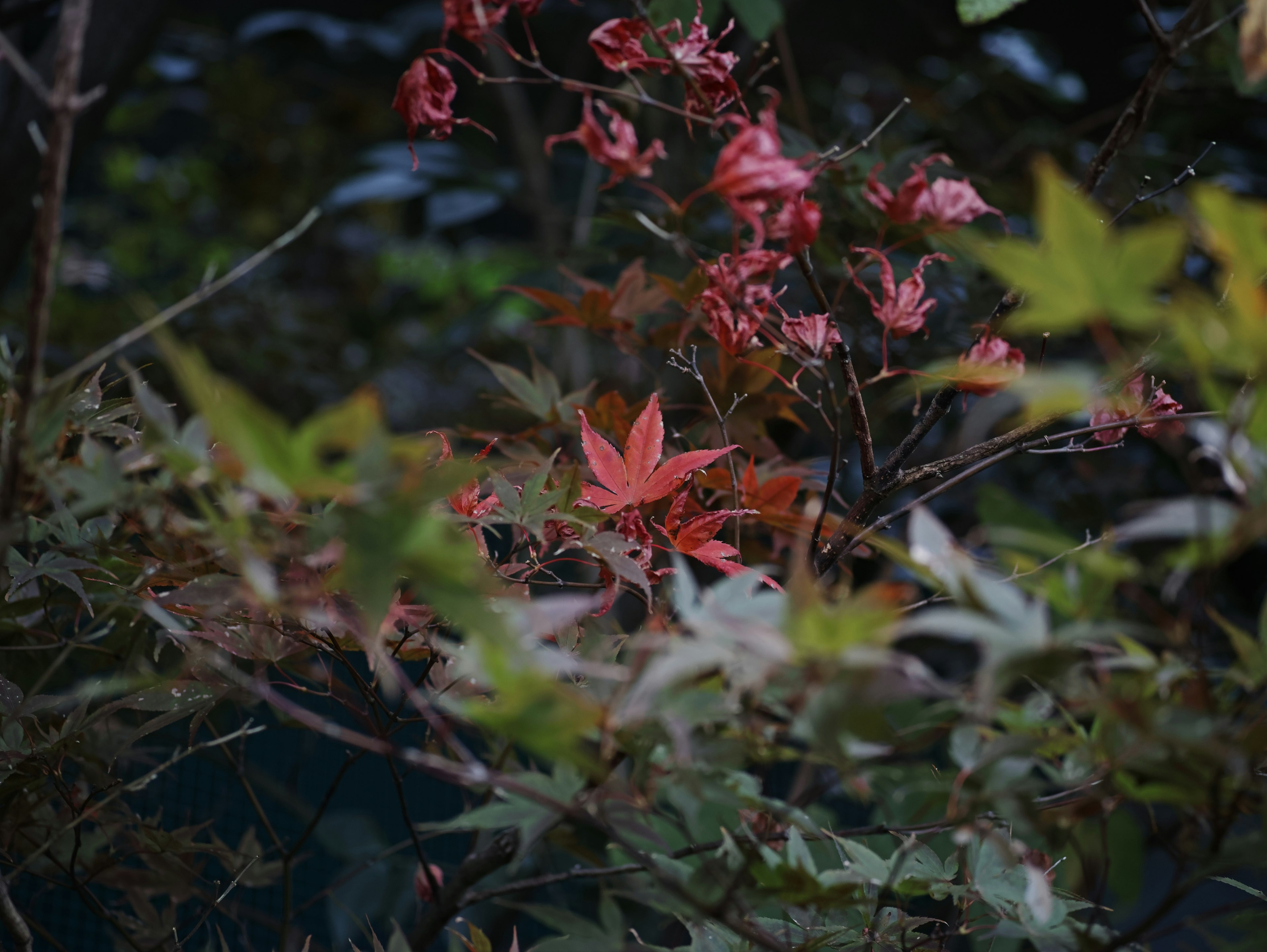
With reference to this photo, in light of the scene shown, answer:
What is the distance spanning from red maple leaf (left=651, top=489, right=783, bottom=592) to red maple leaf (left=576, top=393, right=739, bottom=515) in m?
0.01

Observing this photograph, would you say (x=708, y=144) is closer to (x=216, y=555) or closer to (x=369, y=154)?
(x=369, y=154)

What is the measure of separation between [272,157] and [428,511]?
88.9 inches

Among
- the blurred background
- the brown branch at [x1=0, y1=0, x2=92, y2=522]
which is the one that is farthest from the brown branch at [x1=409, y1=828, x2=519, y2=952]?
the brown branch at [x1=0, y1=0, x2=92, y2=522]

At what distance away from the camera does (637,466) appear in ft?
1.41

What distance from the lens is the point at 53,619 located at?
1.70 ft

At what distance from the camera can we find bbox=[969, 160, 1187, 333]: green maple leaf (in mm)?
216

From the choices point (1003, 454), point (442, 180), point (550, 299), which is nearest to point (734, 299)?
point (1003, 454)

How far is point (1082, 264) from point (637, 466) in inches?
9.4

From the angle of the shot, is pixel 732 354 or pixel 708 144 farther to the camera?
pixel 708 144

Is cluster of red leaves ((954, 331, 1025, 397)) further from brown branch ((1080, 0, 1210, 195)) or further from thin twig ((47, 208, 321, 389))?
thin twig ((47, 208, 321, 389))

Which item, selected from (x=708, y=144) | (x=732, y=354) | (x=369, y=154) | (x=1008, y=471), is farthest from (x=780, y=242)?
(x=369, y=154)

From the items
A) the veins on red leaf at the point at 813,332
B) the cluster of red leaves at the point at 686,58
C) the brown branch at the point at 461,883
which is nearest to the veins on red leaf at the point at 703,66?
the cluster of red leaves at the point at 686,58

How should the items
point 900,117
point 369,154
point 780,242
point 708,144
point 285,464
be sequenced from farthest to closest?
1. point 369,154
2. point 900,117
3. point 708,144
4. point 780,242
5. point 285,464

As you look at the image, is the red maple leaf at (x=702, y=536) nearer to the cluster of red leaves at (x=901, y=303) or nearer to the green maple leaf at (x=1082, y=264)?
the cluster of red leaves at (x=901, y=303)
